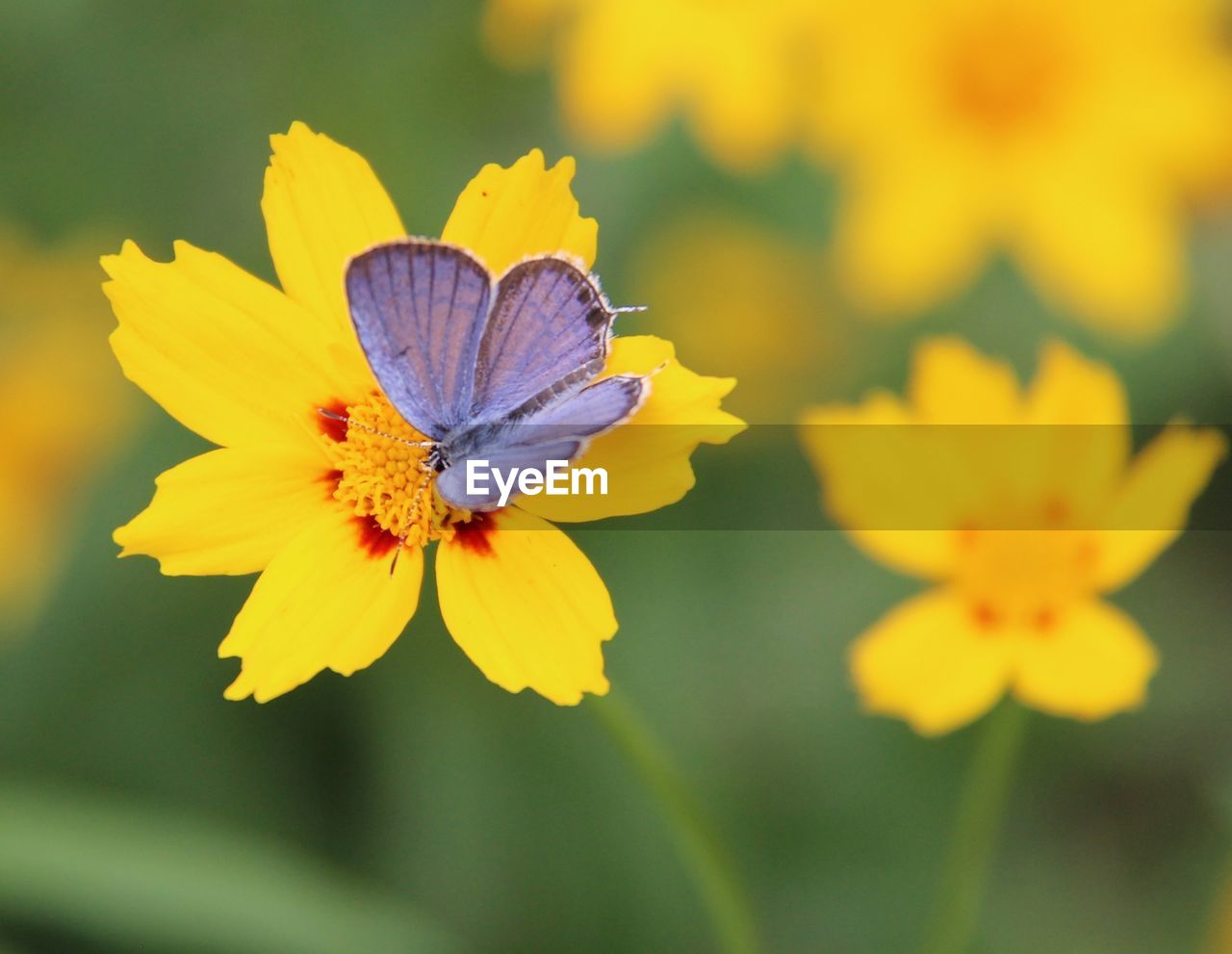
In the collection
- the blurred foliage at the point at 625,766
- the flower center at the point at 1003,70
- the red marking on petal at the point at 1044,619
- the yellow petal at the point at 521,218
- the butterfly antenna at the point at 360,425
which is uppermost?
the flower center at the point at 1003,70

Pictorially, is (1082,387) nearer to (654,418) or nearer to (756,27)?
(654,418)

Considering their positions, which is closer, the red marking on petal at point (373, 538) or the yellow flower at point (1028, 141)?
the red marking on petal at point (373, 538)

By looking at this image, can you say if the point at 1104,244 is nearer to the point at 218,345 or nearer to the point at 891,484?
the point at 891,484

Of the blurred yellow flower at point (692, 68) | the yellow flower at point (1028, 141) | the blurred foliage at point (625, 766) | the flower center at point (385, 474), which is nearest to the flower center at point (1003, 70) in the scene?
the yellow flower at point (1028, 141)

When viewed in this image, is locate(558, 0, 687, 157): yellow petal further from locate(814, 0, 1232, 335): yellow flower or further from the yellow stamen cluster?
the yellow stamen cluster

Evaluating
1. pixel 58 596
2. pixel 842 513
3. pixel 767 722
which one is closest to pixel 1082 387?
pixel 842 513

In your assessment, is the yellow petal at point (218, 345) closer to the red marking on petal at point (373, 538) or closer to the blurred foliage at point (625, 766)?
the red marking on petal at point (373, 538)
